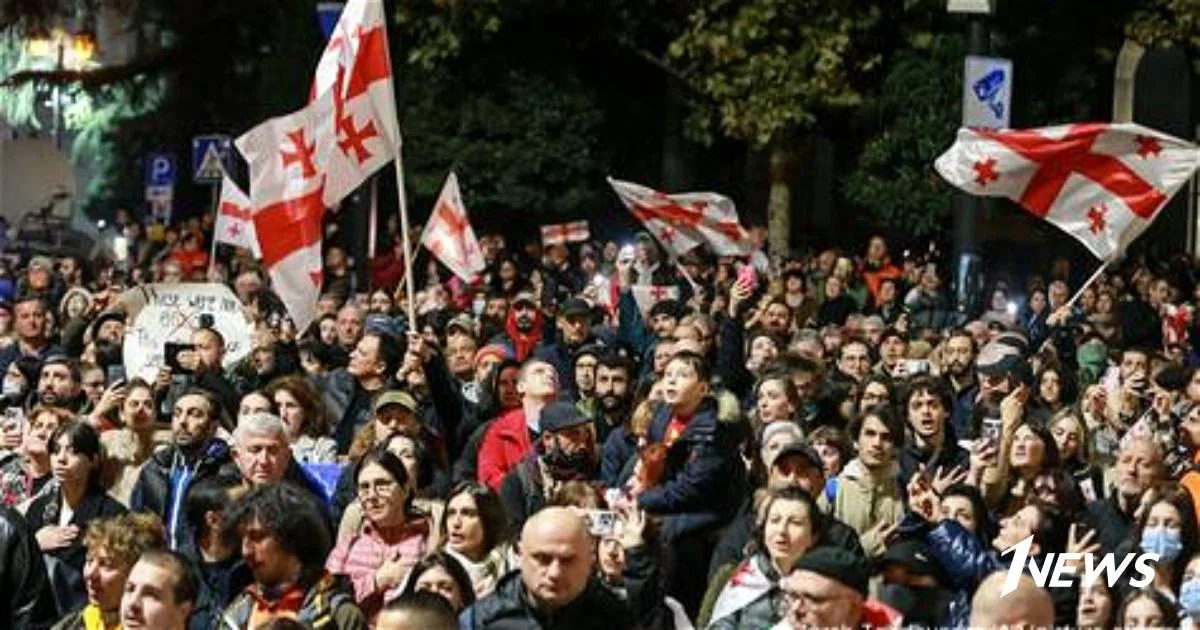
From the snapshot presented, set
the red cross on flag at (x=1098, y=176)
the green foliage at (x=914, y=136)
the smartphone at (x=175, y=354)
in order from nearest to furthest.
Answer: the smartphone at (x=175, y=354)
the red cross on flag at (x=1098, y=176)
the green foliage at (x=914, y=136)

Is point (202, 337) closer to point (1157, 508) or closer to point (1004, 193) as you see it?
point (1004, 193)

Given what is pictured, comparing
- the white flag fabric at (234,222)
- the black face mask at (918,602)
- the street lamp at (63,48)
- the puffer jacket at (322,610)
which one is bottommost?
the black face mask at (918,602)

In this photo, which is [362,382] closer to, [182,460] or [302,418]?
[302,418]

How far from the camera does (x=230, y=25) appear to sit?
4162cm

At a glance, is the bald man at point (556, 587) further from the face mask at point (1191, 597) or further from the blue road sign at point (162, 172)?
the blue road sign at point (162, 172)

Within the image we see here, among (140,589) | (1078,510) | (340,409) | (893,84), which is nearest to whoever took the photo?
(140,589)

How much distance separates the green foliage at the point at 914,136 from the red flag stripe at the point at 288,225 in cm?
1649

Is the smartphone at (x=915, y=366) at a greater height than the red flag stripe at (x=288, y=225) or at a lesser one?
lesser

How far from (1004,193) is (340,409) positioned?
16.2 ft

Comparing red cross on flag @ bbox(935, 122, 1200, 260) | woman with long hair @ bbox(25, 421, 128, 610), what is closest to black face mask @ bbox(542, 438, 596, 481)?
woman with long hair @ bbox(25, 421, 128, 610)

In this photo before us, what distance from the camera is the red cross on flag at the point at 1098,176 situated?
60.9 ft

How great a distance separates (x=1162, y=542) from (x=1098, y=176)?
740 cm

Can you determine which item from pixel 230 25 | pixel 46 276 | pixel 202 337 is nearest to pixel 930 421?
pixel 202 337

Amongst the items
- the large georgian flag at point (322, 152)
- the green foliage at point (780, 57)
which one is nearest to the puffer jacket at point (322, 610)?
the large georgian flag at point (322, 152)
